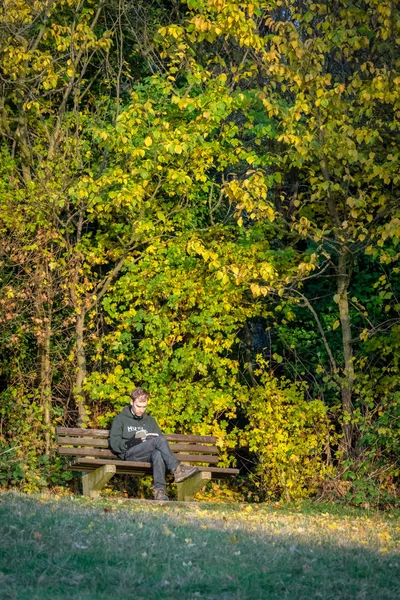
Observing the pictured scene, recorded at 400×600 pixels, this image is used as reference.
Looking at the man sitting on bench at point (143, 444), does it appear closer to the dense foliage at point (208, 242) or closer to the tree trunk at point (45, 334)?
the dense foliage at point (208, 242)

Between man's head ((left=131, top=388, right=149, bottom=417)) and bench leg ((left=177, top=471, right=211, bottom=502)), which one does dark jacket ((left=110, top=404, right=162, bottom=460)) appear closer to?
man's head ((left=131, top=388, right=149, bottom=417))

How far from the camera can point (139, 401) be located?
10.3 m

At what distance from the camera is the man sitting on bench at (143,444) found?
9.94 meters

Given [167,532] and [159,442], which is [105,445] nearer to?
[159,442]

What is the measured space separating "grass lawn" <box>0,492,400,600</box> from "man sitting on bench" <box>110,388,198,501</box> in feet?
7.28

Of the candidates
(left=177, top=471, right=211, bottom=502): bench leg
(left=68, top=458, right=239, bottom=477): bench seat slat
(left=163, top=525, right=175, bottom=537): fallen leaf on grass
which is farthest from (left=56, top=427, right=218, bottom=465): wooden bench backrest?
(left=163, top=525, right=175, bottom=537): fallen leaf on grass

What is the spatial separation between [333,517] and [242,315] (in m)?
3.64

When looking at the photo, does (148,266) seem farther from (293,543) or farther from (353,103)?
(293,543)

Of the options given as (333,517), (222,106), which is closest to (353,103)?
(222,106)

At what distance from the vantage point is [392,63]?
11.1m

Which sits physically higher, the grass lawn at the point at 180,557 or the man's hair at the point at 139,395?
the grass lawn at the point at 180,557

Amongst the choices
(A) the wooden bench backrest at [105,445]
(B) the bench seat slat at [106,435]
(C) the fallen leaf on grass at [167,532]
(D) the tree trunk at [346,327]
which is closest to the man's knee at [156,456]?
(A) the wooden bench backrest at [105,445]

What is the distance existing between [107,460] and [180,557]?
13.7 feet

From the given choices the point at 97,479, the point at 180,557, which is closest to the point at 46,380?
the point at 97,479
